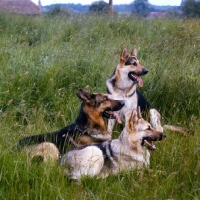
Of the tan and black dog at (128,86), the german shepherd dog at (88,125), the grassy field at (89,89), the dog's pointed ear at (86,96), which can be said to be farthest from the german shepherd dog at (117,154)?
the tan and black dog at (128,86)

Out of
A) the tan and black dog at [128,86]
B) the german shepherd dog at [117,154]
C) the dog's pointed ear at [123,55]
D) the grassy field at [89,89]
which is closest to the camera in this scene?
the grassy field at [89,89]

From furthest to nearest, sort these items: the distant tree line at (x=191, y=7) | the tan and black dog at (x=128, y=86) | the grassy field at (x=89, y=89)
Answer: the distant tree line at (x=191, y=7) < the tan and black dog at (x=128, y=86) < the grassy field at (x=89, y=89)

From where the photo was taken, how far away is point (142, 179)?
135 inches

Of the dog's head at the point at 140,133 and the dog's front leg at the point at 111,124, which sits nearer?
the dog's head at the point at 140,133

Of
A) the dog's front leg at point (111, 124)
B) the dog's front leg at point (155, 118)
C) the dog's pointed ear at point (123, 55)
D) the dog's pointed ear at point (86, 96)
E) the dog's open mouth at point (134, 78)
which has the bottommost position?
the dog's front leg at point (111, 124)

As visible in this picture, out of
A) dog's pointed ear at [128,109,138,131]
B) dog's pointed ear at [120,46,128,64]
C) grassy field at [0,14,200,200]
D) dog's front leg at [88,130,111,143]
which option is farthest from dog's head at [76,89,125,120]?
dog's pointed ear at [120,46,128,64]

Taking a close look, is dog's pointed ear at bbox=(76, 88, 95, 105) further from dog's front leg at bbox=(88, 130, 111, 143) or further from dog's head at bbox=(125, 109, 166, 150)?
dog's head at bbox=(125, 109, 166, 150)

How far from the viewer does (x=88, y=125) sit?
495cm

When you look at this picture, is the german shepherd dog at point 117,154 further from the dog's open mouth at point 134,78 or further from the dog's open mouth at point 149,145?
the dog's open mouth at point 134,78

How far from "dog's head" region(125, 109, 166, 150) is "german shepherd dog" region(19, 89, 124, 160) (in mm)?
700

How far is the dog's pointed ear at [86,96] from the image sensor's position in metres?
4.86

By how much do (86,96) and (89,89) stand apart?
5.36 feet

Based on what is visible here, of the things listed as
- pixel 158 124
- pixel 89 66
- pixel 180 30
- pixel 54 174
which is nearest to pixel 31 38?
pixel 89 66

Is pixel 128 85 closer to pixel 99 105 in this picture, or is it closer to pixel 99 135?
pixel 99 105
